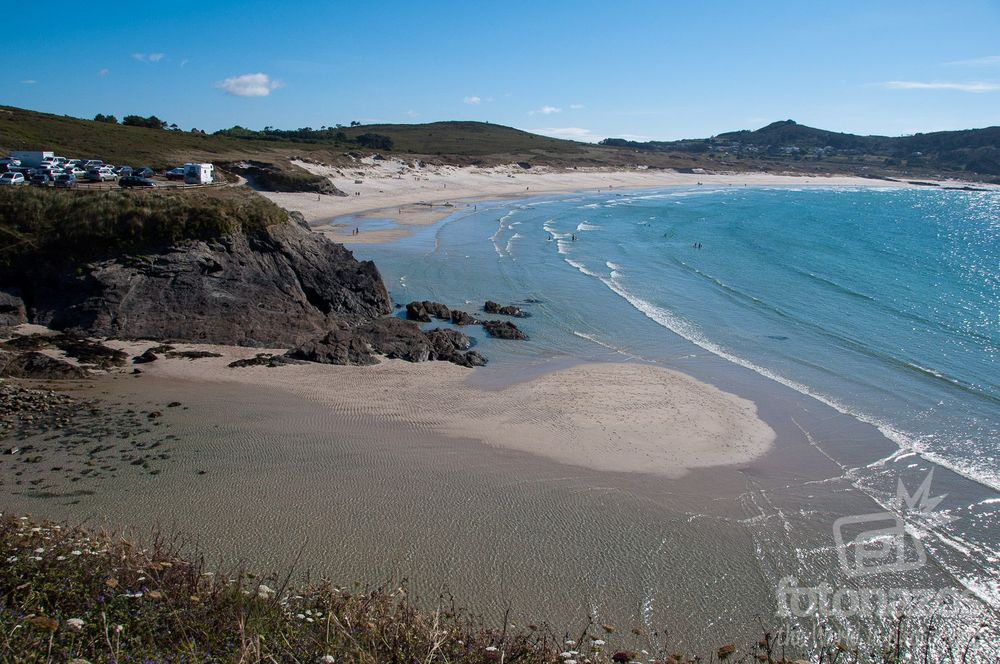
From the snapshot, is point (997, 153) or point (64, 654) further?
point (997, 153)

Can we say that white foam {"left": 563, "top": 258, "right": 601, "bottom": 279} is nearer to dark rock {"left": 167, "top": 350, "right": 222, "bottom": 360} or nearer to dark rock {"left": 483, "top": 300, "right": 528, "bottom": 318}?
dark rock {"left": 483, "top": 300, "right": 528, "bottom": 318}

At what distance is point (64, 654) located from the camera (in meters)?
4.64

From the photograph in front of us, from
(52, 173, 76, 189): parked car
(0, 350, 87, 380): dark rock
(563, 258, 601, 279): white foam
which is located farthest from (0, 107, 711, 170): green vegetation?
(0, 350, 87, 380): dark rock

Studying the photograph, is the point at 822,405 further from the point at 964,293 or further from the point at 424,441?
the point at 964,293

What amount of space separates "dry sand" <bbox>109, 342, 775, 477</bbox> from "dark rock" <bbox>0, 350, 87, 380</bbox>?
69.5 inches

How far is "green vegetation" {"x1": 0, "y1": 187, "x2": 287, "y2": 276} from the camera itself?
1984 cm

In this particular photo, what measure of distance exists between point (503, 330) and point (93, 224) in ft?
42.7

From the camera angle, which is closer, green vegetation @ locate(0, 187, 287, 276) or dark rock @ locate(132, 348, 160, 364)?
dark rock @ locate(132, 348, 160, 364)

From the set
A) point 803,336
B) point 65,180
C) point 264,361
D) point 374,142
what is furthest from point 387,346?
point 374,142

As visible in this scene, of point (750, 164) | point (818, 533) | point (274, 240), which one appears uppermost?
point (750, 164)

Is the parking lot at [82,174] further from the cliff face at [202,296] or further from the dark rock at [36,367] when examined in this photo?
the dark rock at [36,367]

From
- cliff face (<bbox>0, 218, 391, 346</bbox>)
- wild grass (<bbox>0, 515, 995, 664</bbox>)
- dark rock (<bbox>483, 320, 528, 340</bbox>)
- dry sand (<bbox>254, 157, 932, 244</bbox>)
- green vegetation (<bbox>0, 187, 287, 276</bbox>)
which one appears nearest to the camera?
wild grass (<bbox>0, 515, 995, 664</bbox>)

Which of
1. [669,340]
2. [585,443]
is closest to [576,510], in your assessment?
[585,443]

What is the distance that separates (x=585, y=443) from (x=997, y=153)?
7295 inches
